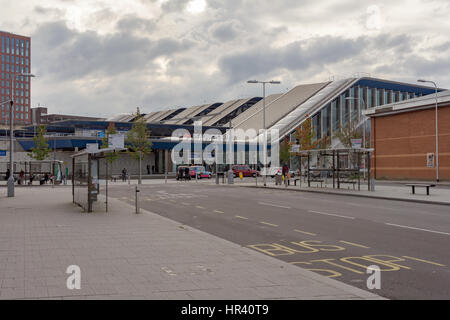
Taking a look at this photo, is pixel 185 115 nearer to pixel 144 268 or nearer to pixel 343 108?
pixel 343 108

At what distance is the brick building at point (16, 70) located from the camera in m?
145

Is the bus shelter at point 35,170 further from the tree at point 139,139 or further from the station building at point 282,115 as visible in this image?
the tree at point 139,139

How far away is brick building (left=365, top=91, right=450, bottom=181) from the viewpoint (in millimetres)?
42188

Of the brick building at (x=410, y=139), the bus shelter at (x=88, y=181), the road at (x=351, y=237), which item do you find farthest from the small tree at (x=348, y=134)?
the bus shelter at (x=88, y=181)

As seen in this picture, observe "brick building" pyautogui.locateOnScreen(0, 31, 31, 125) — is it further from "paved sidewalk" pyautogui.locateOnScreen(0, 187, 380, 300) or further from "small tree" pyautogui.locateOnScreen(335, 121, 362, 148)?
"paved sidewalk" pyautogui.locateOnScreen(0, 187, 380, 300)

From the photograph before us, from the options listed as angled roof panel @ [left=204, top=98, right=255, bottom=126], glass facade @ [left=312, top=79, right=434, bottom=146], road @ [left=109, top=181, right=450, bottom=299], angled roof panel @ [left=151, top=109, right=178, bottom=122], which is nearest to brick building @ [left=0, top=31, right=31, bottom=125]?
angled roof panel @ [left=151, top=109, right=178, bottom=122]

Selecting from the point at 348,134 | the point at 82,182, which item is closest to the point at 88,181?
the point at 82,182

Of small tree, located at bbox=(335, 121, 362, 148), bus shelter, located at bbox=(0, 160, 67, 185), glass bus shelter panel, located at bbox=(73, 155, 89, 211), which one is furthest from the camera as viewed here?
small tree, located at bbox=(335, 121, 362, 148)

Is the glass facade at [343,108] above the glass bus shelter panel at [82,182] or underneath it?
above

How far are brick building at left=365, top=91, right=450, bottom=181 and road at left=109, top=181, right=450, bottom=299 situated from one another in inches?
975

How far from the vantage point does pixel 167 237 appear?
1121 cm

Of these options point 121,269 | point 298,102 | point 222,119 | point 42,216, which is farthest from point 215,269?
point 222,119

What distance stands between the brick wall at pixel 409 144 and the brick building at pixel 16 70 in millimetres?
119249
